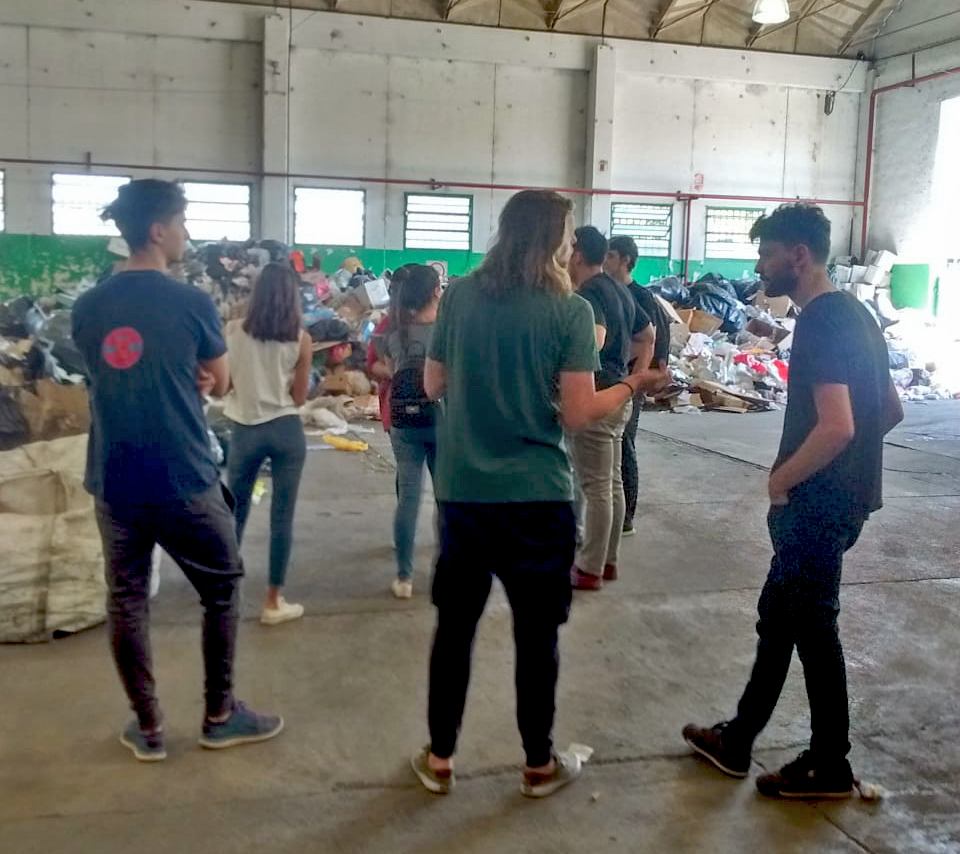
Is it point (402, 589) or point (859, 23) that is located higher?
point (859, 23)

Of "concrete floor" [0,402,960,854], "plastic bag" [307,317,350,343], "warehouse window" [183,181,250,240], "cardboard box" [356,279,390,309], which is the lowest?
"concrete floor" [0,402,960,854]

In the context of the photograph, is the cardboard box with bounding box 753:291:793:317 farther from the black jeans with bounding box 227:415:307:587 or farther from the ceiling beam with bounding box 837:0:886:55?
the black jeans with bounding box 227:415:307:587

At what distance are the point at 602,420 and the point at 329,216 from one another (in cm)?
1133

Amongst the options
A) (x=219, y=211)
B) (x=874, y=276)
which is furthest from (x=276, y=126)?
(x=874, y=276)

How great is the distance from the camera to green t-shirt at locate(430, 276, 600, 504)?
2.39 meters

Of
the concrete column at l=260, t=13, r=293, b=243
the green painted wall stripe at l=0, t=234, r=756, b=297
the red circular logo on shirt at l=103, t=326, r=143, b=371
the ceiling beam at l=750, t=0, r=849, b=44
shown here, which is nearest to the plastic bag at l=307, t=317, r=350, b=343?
the green painted wall stripe at l=0, t=234, r=756, b=297

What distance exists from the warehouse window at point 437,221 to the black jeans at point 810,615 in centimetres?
1291

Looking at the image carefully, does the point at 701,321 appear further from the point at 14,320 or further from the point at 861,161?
the point at 14,320

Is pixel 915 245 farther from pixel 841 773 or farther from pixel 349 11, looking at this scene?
pixel 841 773

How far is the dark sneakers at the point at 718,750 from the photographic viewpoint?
2748mm

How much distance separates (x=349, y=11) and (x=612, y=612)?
40.5 feet

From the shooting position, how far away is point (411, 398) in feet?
13.1

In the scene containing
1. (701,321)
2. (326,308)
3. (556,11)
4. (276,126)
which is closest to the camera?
(326,308)

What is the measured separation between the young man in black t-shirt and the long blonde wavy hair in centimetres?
183
